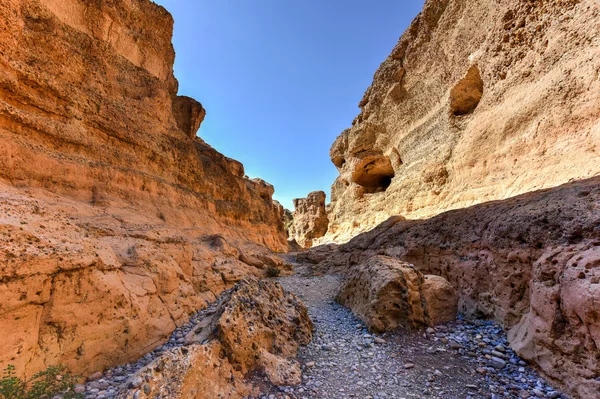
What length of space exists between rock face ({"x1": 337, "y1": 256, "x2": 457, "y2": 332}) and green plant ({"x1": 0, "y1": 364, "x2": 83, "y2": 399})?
5.67m

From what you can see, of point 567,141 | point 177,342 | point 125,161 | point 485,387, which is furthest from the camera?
point 567,141

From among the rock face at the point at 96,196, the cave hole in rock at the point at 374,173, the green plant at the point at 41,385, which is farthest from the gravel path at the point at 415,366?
the cave hole in rock at the point at 374,173

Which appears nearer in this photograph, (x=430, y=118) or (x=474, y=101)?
(x=474, y=101)

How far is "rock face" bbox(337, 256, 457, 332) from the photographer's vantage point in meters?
6.00

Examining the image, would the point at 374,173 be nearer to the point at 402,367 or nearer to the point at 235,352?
the point at 402,367

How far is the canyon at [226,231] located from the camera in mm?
3695

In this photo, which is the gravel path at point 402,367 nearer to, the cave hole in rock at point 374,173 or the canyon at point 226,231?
the canyon at point 226,231

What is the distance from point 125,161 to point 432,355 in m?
11.8

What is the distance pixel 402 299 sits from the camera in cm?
616

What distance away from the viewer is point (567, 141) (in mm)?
11031

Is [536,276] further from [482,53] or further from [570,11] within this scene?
[482,53]

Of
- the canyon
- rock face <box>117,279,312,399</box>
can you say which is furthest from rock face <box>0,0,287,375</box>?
rock face <box>117,279,312,399</box>

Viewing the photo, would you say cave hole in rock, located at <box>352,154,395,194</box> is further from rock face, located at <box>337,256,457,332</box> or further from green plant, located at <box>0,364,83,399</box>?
green plant, located at <box>0,364,83,399</box>

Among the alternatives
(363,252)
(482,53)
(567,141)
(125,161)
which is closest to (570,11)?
(482,53)
